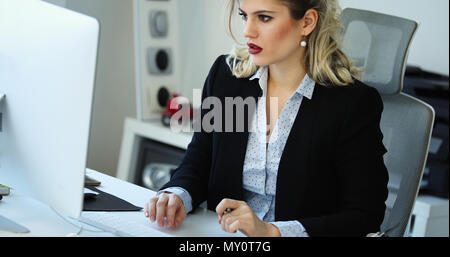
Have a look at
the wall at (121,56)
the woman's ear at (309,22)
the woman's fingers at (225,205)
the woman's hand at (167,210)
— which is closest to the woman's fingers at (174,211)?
the woman's hand at (167,210)

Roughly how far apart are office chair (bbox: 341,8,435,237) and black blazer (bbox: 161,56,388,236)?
0.64 feet

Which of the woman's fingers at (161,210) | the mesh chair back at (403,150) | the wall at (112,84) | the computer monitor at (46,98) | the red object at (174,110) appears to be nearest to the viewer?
the computer monitor at (46,98)

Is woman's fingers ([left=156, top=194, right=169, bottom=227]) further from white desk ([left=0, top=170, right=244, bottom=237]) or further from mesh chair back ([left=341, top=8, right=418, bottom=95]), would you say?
mesh chair back ([left=341, top=8, right=418, bottom=95])

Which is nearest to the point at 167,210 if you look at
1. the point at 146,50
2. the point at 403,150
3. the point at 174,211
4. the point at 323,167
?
the point at 174,211

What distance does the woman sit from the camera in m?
1.56

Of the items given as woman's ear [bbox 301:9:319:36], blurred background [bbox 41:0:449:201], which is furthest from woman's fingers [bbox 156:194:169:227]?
blurred background [bbox 41:0:449:201]

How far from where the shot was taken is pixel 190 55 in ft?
12.6

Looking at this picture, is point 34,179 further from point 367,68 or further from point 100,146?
point 100,146

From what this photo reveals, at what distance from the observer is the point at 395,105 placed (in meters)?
1.85

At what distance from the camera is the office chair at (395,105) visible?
1.79 m

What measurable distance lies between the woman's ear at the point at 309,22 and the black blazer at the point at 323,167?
15 centimetres

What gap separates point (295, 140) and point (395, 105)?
0.38 m

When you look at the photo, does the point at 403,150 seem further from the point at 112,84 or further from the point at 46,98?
the point at 112,84

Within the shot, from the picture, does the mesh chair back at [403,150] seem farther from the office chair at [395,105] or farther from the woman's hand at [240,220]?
the woman's hand at [240,220]
